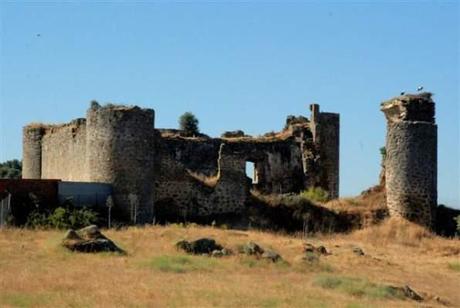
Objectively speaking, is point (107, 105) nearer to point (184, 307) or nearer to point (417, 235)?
point (417, 235)

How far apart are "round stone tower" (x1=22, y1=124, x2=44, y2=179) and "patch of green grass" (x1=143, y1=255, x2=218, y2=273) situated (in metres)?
18.0

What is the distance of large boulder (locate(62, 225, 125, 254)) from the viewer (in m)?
19.5

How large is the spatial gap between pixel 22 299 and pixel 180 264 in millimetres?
5276

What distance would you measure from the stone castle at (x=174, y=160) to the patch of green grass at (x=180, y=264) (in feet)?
25.9

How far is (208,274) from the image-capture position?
17.8 metres

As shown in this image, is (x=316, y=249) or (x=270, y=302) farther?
(x=316, y=249)

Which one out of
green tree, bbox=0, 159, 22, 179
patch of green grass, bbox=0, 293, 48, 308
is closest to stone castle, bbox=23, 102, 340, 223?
patch of green grass, bbox=0, 293, 48, 308

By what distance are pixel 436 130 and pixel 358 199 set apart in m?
3.67

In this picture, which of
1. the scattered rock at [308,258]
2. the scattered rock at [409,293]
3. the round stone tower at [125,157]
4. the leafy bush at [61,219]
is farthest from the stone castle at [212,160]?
the scattered rock at [409,293]

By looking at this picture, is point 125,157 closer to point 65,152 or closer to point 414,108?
Answer: point 65,152

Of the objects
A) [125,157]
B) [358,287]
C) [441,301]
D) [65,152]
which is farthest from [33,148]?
[441,301]

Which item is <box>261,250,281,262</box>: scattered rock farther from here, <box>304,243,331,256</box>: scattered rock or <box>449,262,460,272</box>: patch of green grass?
<box>449,262,460,272</box>: patch of green grass

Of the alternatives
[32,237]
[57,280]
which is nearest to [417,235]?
[32,237]

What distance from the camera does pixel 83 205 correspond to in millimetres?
26312
